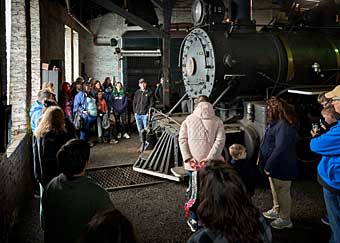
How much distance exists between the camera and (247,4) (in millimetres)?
5871

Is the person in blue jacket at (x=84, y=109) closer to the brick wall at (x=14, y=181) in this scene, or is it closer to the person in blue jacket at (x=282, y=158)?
the brick wall at (x=14, y=181)

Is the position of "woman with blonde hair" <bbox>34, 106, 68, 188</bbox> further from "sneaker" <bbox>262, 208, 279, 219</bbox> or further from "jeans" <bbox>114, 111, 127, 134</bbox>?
"jeans" <bbox>114, 111, 127, 134</bbox>

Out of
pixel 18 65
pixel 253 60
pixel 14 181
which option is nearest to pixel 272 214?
pixel 253 60

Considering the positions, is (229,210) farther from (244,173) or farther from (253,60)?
(253,60)

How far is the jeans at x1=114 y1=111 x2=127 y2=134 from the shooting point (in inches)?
355

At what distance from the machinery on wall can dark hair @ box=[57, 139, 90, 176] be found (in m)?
3.25

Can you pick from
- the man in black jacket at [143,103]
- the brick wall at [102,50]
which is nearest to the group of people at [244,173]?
the man in black jacket at [143,103]

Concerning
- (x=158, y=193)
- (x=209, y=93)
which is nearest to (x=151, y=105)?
(x=209, y=93)

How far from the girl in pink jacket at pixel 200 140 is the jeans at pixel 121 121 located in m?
5.23

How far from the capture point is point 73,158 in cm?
220

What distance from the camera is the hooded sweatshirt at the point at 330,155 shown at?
113 inches

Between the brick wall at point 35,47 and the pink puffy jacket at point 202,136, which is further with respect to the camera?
the brick wall at point 35,47

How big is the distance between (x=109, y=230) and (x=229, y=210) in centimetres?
58

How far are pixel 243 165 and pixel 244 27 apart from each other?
9.90ft
